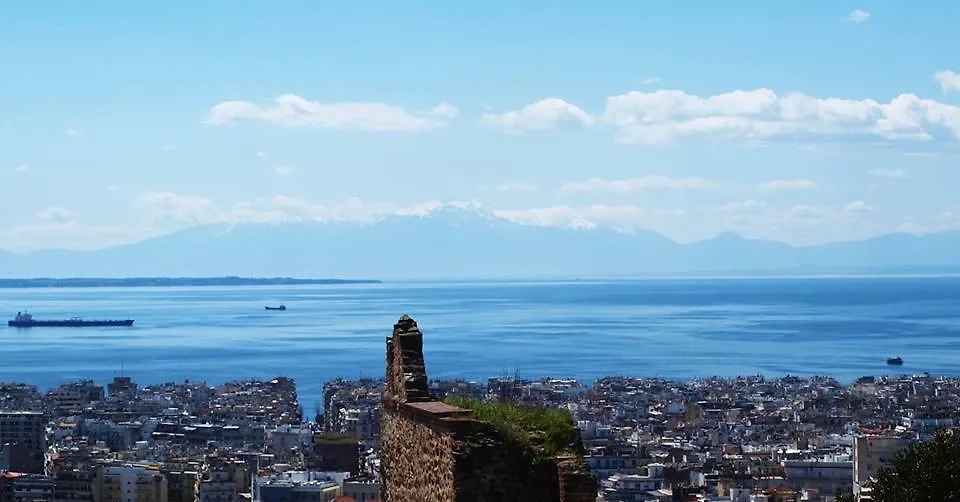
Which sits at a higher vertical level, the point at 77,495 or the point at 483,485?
the point at 483,485

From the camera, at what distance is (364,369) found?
106438mm

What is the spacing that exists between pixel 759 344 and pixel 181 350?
51191mm

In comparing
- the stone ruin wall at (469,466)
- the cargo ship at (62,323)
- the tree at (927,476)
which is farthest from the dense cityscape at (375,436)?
the cargo ship at (62,323)

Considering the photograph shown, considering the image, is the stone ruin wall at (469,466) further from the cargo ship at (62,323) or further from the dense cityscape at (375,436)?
the cargo ship at (62,323)

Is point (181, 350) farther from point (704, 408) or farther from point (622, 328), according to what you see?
point (704, 408)

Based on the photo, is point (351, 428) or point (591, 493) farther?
point (351, 428)

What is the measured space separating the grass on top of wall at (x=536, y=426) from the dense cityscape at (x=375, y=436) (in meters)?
24.7

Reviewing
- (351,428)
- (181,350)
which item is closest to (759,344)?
(181,350)

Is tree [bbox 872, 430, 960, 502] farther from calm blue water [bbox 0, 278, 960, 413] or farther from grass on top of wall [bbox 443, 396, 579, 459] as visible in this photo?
calm blue water [bbox 0, 278, 960, 413]

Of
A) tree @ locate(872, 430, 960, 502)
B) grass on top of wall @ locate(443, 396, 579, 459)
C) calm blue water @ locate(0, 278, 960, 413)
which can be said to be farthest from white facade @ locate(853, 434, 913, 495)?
calm blue water @ locate(0, 278, 960, 413)

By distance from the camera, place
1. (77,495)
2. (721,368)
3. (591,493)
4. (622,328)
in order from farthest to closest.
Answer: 1. (622,328)
2. (721,368)
3. (77,495)
4. (591,493)

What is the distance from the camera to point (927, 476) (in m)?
16.8

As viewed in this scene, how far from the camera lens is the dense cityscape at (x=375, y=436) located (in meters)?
48.5

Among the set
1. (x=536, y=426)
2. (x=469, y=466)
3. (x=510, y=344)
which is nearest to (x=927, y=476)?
(x=536, y=426)
